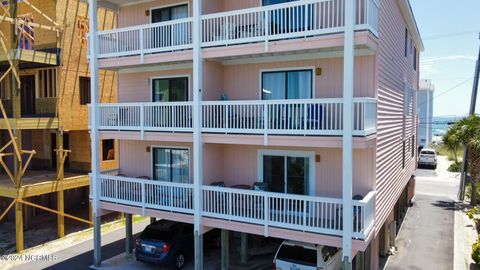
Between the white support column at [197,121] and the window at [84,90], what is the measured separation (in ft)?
31.3

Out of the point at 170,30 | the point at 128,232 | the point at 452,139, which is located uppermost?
the point at 170,30

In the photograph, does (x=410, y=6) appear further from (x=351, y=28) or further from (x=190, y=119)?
(x=190, y=119)

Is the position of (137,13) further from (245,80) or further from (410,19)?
(410,19)

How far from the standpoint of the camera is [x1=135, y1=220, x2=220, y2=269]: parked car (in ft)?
43.3

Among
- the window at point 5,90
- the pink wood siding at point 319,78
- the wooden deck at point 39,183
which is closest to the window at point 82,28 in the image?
the window at point 5,90

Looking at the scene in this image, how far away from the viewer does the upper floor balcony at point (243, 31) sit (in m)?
10.4

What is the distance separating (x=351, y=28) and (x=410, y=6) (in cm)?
837

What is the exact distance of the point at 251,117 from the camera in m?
11.5

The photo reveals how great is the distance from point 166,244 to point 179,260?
0.89 m

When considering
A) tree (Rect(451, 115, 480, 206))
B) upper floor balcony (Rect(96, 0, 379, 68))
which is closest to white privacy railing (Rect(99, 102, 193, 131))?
upper floor balcony (Rect(96, 0, 379, 68))

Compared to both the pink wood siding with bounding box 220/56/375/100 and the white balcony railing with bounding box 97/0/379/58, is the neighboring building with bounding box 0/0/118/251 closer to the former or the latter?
the white balcony railing with bounding box 97/0/379/58

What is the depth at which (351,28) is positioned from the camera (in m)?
9.70

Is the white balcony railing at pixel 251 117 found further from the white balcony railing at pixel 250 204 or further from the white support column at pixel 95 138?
the white balcony railing at pixel 250 204

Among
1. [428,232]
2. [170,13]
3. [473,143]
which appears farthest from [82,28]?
[473,143]
